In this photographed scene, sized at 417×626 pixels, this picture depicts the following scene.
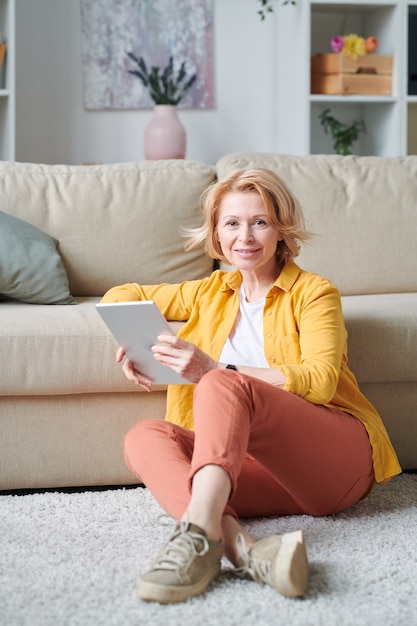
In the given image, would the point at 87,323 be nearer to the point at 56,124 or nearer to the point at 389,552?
the point at 389,552

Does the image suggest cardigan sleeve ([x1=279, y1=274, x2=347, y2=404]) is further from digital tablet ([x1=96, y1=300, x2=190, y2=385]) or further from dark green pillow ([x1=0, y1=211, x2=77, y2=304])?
dark green pillow ([x1=0, y1=211, x2=77, y2=304])

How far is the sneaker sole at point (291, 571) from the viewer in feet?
4.50

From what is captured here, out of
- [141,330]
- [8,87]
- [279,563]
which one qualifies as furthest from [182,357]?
[8,87]

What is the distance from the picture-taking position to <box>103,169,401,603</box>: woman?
4.65ft

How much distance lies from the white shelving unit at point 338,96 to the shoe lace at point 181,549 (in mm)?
2694

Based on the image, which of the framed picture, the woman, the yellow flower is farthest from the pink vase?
the woman

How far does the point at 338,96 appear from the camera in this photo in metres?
3.91

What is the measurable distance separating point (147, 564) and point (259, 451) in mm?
296

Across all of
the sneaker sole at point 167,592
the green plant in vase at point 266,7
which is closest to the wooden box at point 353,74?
the green plant in vase at point 266,7

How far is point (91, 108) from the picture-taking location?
410 centimetres

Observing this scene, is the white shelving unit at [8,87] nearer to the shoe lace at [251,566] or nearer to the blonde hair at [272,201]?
the blonde hair at [272,201]

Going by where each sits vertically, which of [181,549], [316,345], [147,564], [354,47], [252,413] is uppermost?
[354,47]

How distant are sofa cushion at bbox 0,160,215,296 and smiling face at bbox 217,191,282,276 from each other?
832 mm

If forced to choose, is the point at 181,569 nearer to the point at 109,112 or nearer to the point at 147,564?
the point at 147,564
